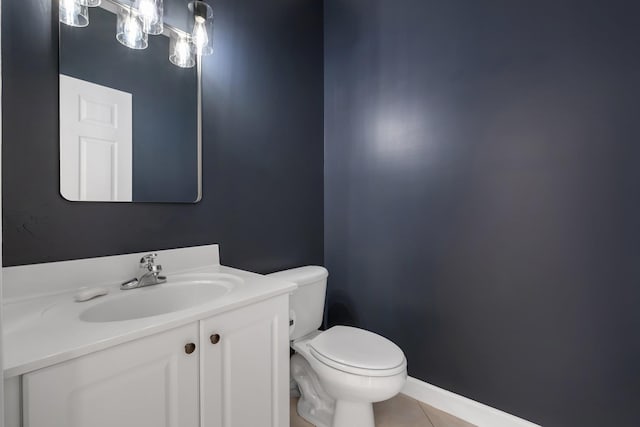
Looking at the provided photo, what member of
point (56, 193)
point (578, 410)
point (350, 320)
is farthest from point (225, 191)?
point (578, 410)

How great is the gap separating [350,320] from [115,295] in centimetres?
141

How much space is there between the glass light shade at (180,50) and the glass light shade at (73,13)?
31 cm

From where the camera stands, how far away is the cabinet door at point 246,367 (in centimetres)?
93

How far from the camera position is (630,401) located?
3.96 ft

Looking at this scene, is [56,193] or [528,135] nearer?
[56,193]

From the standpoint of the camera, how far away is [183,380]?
870 mm

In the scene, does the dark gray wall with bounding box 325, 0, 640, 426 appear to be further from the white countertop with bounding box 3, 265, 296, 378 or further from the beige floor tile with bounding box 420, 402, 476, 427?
the white countertop with bounding box 3, 265, 296, 378

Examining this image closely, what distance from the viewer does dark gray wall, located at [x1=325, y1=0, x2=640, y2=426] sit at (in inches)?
48.5

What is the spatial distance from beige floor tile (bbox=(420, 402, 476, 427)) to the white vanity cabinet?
0.87m

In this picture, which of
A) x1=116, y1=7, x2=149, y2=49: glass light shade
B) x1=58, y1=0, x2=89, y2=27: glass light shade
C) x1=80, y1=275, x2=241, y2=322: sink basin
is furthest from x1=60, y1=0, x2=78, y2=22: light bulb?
x1=80, y1=275, x2=241, y2=322: sink basin

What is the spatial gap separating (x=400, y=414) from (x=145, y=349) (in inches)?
55.4

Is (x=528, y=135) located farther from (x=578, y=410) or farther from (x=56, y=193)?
(x=56, y=193)

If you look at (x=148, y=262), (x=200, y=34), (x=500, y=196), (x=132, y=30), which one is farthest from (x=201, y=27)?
(x=500, y=196)

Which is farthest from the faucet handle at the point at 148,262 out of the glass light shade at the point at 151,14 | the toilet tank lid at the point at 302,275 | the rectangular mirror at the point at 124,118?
the glass light shade at the point at 151,14
